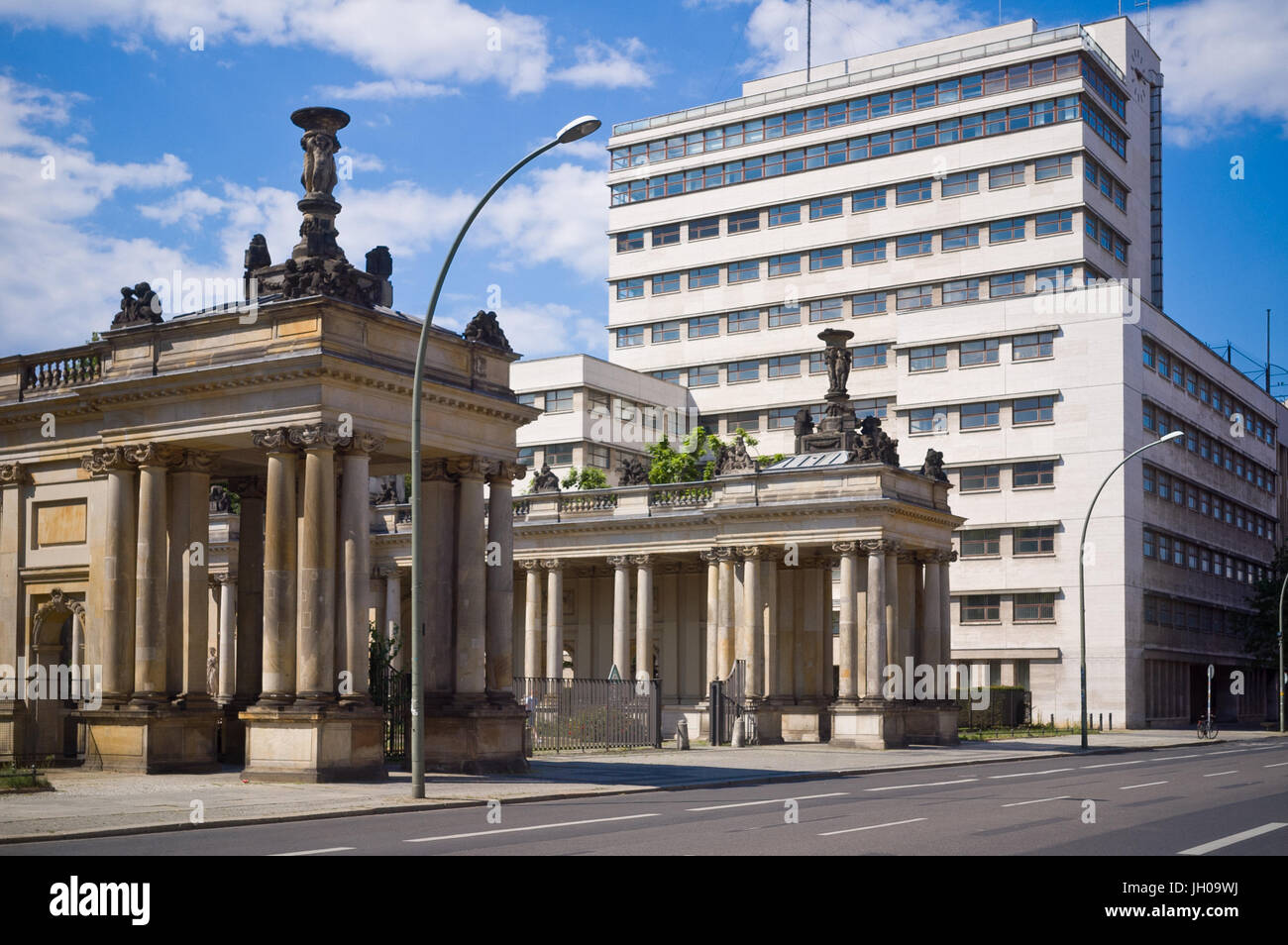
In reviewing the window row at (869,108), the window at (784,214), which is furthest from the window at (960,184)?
the window at (784,214)

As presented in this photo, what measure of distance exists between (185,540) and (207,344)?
13.2 ft

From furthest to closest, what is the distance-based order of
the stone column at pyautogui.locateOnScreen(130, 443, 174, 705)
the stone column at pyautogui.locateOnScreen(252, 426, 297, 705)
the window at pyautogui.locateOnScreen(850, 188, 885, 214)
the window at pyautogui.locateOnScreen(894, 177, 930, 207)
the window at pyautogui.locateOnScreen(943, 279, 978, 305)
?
the window at pyautogui.locateOnScreen(850, 188, 885, 214) → the window at pyautogui.locateOnScreen(894, 177, 930, 207) → the window at pyautogui.locateOnScreen(943, 279, 978, 305) → the stone column at pyautogui.locateOnScreen(130, 443, 174, 705) → the stone column at pyautogui.locateOnScreen(252, 426, 297, 705)

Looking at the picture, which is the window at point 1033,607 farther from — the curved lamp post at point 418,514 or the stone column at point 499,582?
the curved lamp post at point 418,514

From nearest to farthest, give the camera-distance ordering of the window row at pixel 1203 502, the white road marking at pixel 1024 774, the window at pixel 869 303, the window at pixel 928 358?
the white road marking at pixel 1024 774 → the window row at pixel 1203 502 → the window at pixel 928 358 → the window at pixel 869 303

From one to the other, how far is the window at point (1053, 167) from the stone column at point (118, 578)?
64.7 m

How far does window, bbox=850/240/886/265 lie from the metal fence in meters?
49.4

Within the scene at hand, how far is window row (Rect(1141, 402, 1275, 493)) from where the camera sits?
75188 millimetres

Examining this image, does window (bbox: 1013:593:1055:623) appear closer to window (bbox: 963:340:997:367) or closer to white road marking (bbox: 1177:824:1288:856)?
window (bbox: 963:340:997:367)

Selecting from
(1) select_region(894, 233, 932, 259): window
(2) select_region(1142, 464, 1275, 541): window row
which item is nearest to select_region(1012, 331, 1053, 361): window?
(2) select_region(1142, 464, 1275, 541): window row

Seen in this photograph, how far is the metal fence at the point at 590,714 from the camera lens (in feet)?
132
